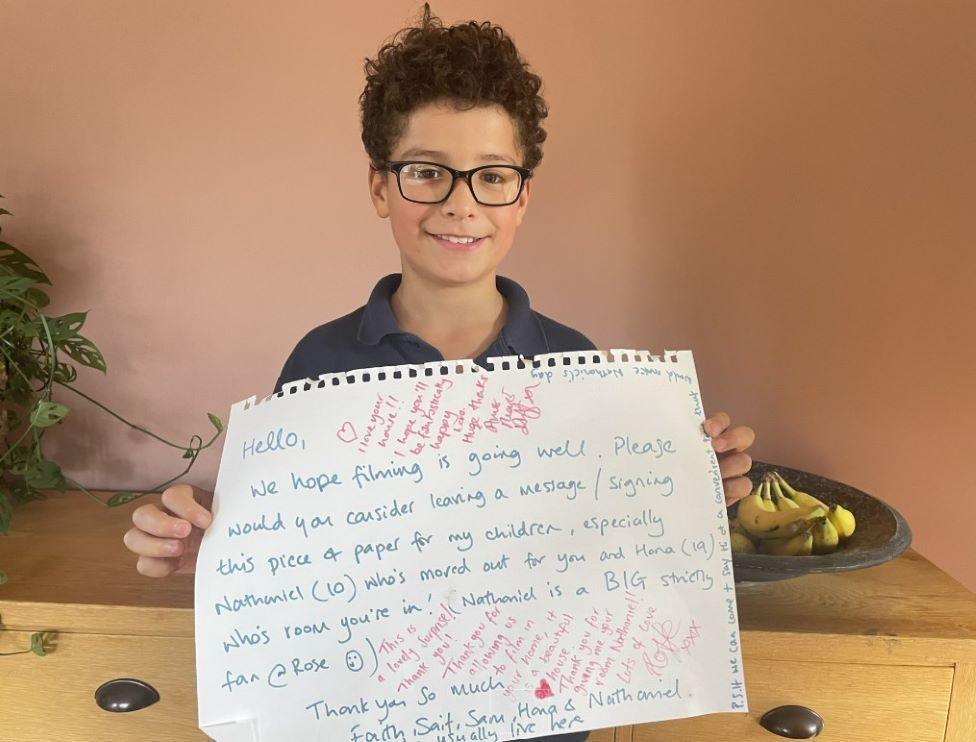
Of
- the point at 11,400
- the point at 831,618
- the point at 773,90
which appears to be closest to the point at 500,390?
the point at 831,618

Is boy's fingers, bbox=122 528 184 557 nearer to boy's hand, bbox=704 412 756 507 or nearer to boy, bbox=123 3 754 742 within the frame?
boy, bbox=123 3 754 742

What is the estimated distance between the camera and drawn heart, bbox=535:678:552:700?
0.67m

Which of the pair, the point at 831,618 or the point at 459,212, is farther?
the point at 831,618

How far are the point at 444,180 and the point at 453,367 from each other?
0.87 ft

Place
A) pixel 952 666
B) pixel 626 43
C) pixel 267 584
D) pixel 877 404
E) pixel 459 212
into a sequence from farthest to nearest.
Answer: pixel 877 404 < pixel 626 43 < pixel 952 666 < pixel 459 212 < pixel 267 584

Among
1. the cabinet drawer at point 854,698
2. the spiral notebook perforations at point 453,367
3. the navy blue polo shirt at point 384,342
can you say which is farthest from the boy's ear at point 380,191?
the cabinet drawer at point 854,698

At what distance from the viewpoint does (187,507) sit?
0.63m

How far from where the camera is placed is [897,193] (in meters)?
1.18

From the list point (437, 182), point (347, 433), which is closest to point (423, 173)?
point (437, 182)

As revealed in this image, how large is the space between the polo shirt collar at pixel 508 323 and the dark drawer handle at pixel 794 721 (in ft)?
1.90

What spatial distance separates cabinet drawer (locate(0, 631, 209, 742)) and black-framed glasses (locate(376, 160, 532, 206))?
2.20ft

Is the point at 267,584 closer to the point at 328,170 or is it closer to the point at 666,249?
the point at 328,170

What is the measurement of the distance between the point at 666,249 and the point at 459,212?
0.57 m

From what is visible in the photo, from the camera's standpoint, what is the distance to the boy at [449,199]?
793 millimetres
